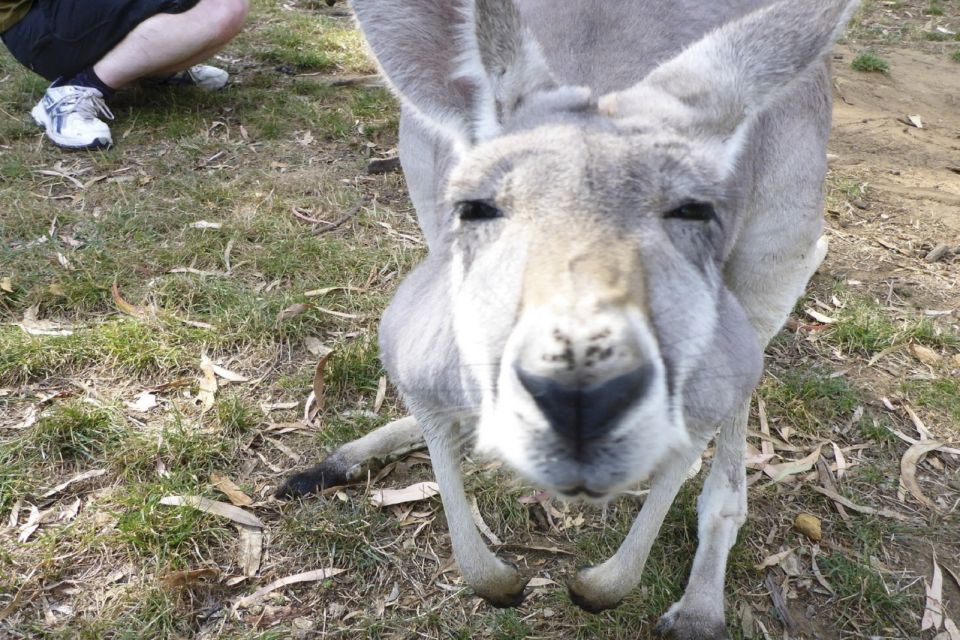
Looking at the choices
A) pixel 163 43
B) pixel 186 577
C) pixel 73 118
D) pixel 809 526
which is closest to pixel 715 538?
pixel 809 526

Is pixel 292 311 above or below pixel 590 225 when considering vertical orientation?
below

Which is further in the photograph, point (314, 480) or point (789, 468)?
point (789, 468)

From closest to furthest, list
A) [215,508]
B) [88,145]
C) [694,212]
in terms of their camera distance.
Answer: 1. [694,212]
2. [215,508]
3. [88,145]

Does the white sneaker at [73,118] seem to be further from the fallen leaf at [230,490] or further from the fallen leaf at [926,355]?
the fallen leaf at [926,355]

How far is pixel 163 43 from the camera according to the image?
14.6ft

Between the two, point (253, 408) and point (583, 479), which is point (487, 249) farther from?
point (253, 408)

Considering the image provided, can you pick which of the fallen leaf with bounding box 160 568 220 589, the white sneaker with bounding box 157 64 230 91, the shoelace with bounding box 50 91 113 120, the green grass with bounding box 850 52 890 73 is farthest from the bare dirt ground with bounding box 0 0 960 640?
the green grass with bounding box 850 52 890 73

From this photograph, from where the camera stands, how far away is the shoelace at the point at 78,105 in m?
4.23

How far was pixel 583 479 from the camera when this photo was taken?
1234 mm

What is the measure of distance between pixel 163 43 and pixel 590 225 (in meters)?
4.05

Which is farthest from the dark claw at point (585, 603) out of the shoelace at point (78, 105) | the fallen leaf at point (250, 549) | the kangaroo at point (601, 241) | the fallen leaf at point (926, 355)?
the shoelace at point (78, 105)

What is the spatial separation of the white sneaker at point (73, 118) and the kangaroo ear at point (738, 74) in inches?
137

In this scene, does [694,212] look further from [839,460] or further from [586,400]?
[839,460]

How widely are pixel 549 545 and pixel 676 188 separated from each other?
4.70ft
